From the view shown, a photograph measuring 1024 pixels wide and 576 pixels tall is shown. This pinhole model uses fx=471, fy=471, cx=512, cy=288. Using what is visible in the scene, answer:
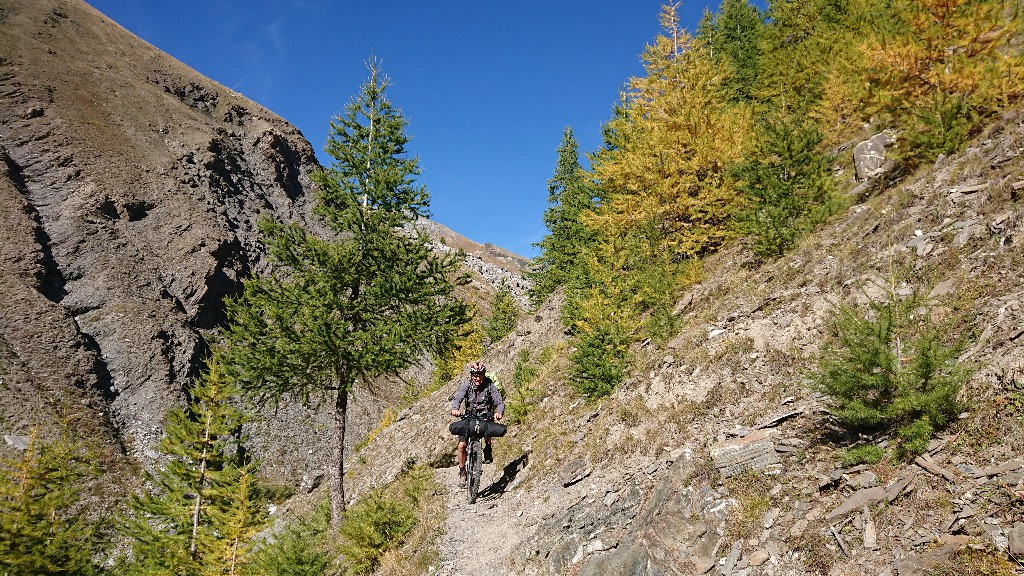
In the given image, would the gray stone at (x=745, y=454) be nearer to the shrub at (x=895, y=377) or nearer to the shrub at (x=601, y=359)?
the shrub at (x=895, y=377)

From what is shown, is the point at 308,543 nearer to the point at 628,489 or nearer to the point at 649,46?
the point at 628,489

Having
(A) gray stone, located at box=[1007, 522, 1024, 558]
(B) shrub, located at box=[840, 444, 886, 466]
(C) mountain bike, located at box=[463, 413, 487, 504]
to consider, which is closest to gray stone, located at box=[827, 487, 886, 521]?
(B) shrub, located at box=[840, 444, 886, 466]

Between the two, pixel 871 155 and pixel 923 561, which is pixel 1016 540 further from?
pixel 871 155

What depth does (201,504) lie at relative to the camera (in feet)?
44.4

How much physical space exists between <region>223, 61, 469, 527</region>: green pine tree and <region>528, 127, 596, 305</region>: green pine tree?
1316cm

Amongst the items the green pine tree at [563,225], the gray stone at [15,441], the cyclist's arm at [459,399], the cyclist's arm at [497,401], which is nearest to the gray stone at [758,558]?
the cyclist's arm at [497,401]

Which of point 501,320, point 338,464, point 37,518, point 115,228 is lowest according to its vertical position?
point 338,464

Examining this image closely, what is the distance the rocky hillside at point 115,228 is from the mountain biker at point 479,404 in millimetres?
23454

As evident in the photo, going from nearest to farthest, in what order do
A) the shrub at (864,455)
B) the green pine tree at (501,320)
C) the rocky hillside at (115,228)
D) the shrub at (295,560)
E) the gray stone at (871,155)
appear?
the shrub at (864,455)
the shrub at (295,560)
the gray stone at (871,155)
the rocky hillside at (115,228)
the green pine tree at (501,320)

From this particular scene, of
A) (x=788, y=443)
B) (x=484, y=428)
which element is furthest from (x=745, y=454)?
(x=484, y=428)

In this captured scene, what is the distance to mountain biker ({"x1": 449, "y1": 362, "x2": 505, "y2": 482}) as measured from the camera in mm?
9078

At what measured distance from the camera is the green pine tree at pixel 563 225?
89.5 feet

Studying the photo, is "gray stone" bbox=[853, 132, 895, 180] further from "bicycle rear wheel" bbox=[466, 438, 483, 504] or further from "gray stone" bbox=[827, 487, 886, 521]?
"bicycle rear wheel" bbox=[466, 438, 483, 504]

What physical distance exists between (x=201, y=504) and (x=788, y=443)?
1522cm
